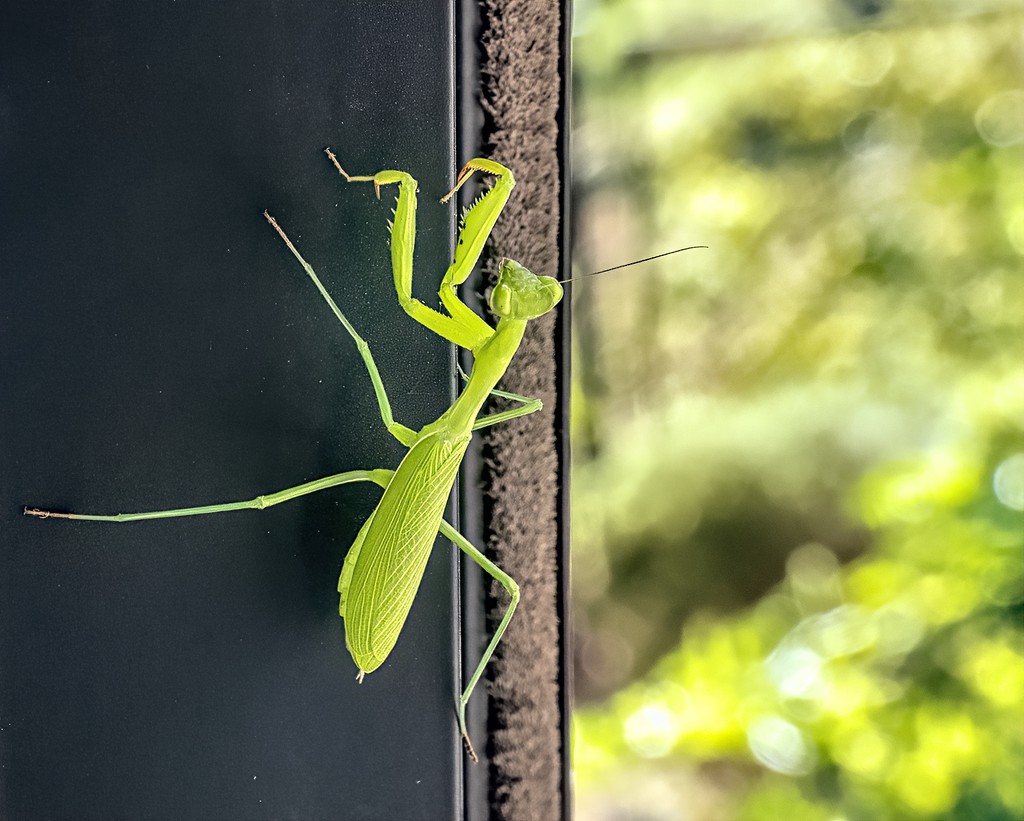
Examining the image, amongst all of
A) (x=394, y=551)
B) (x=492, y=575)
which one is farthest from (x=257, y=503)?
(x=492, y=575)

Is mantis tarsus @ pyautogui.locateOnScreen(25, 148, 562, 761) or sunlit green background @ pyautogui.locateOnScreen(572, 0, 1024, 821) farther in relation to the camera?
sunlit green background @ pyautogui.locateOnScreen(572, 0, 1024, 821)

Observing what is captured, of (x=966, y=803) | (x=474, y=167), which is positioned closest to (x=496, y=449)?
(x=474, y=167)

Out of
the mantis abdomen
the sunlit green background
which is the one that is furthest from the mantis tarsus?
the sunlit green background

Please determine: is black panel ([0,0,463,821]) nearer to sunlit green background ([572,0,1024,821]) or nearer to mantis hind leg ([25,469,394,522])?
mantis hind leg ([25,469,394,522])

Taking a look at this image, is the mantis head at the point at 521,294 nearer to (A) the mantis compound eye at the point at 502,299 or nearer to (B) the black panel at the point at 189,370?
(A) the mantis compound eye at the point at 502,299

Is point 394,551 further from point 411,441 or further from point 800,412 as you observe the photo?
point 800,412

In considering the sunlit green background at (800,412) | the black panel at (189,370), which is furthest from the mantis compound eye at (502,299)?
the sunlit green background at (800,412)
